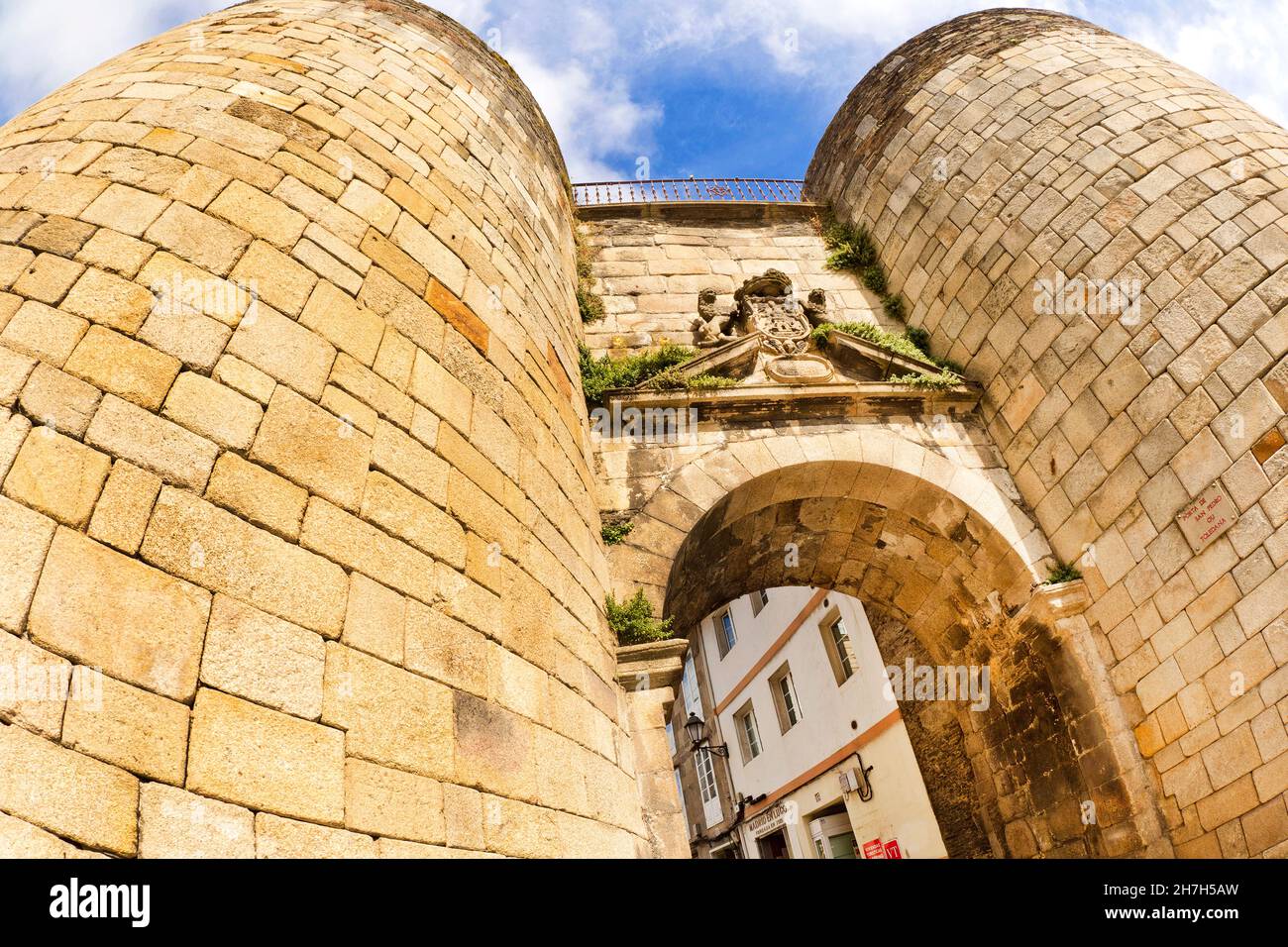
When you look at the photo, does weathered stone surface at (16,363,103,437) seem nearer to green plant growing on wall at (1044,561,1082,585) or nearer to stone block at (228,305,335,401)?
stone block at (228,305,335,401)

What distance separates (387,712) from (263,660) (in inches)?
16.9

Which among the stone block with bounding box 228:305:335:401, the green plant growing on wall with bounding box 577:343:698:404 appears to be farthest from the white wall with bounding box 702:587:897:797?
the stone block with bounding box 228:305:335:401

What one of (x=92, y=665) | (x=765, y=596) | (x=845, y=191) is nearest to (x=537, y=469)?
(x=92, y=665)

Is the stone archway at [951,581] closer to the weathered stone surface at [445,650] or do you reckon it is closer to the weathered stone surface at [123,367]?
the weathered stone surface at [445,650]

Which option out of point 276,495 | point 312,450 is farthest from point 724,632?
point 276,495

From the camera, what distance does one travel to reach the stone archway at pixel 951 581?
5.07 metres

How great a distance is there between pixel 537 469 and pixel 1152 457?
166 inches

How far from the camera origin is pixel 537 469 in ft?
12.5

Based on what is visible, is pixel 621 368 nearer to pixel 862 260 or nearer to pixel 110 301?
pixel 862 260

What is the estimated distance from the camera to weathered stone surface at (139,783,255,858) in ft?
5.09

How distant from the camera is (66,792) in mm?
1464

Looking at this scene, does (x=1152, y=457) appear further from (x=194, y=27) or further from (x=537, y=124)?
(x=194, y=27)

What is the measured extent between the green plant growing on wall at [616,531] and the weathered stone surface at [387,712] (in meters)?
2.74

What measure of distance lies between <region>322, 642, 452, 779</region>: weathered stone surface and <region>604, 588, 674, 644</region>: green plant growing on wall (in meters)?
2.06
